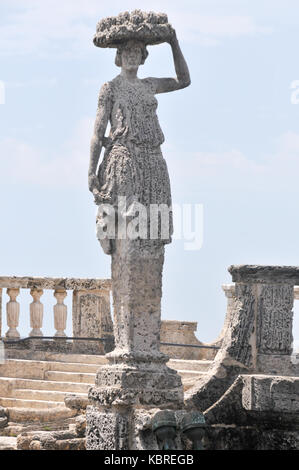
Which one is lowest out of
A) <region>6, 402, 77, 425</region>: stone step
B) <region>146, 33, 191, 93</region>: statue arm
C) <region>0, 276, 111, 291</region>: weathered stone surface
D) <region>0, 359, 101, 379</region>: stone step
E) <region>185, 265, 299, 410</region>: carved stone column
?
<region>6, 402, 77, 425</region>: stone step

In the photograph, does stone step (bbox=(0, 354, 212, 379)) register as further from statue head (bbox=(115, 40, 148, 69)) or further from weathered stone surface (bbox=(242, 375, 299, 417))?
weathered stone surface (bbox=(242, 375, 299, 417))

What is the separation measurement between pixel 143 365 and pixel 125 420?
1.60 ft

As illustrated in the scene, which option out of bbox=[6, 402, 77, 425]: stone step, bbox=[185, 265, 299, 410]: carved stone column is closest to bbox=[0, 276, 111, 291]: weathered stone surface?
bbox=[6, 402, 77, 425]: stone step

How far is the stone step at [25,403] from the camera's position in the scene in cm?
1727

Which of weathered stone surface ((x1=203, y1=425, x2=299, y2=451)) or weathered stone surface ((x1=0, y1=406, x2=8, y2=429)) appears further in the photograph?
weathered stone surface ((x1=0, y1=406, x2=8, y2=429))

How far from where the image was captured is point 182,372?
1730 centimetres

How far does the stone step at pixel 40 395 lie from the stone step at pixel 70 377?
0.40 metres

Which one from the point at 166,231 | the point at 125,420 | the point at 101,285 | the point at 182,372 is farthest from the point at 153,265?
the point at 101,285

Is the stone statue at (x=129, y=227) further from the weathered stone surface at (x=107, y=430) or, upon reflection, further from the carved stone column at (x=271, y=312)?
the carved stone column at (x=271, y=312)

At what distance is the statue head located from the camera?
13703 mm

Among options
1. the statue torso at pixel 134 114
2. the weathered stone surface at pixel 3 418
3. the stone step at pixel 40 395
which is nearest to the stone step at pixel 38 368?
the stone step at pixel 40 395

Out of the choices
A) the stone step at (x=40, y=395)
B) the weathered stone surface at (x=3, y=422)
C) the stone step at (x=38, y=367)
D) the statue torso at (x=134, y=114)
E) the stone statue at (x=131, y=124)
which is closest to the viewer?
the stone statue at (x=131, y=124)

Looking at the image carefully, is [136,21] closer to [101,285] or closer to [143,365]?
[143,365]

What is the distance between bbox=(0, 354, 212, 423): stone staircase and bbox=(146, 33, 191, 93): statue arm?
3850mm
